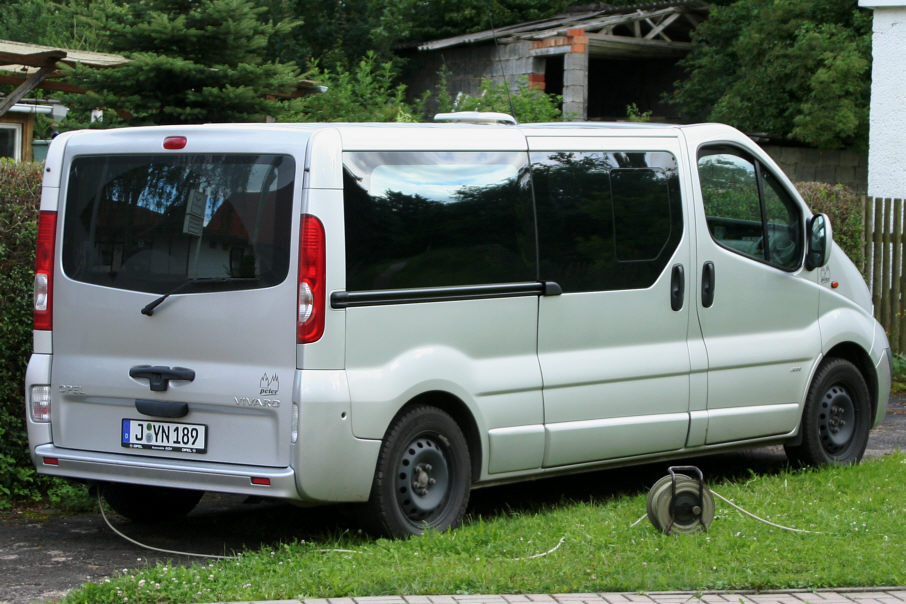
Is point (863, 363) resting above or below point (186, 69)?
below

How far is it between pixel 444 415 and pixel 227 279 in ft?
4.15

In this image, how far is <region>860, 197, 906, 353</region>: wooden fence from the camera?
46.1 feet

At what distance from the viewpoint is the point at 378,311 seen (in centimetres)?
646

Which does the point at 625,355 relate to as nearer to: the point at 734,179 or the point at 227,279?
the point at 734,179

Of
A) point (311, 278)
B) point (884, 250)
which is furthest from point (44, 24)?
point (311, 278)

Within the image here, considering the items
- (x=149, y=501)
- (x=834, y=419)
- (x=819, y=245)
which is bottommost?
(x=149, y=501)

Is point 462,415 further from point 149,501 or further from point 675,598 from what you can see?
point 149,501

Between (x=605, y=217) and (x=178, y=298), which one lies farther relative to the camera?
(x=605, y=217)

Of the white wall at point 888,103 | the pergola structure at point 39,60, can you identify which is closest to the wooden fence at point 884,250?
the white wall at point 888,103

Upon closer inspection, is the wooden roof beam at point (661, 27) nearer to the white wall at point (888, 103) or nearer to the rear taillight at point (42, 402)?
the white wall at point (888, 103)

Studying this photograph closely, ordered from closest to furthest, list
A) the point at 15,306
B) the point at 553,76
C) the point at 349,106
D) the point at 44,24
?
the point at 15,306 < the point at 349,106 < the point at 44,24 < the point at 553,76

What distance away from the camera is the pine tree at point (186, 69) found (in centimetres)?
1294

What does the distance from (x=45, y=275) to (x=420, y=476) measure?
6.97ft

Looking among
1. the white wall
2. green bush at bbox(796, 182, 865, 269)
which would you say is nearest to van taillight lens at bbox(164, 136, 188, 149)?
green bush at bbox(796, 182, 865, 269)
